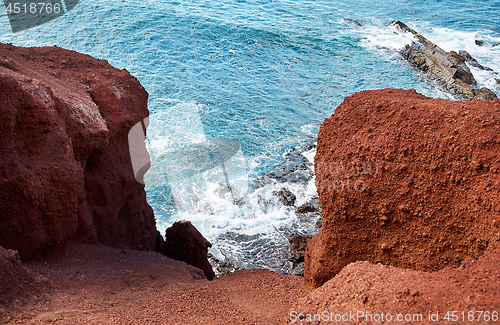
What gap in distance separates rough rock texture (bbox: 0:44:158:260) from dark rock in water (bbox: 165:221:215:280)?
78 cm

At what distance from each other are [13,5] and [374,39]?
2652cm

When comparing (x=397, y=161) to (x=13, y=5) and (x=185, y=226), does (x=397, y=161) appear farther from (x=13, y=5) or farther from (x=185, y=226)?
(x=13, y=5)

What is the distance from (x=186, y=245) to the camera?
11445 millimetres

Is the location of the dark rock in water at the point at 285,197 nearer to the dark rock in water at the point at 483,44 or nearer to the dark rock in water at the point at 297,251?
the dark rock in water at the point at 297,251

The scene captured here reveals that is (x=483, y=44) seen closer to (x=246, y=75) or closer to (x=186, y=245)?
(x=246, y=75)

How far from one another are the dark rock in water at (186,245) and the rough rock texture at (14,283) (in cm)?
534

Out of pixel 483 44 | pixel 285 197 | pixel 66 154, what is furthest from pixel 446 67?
pixel 66 154

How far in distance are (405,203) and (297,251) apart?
715 cm

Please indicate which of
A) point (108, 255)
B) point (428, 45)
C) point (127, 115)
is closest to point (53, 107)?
point (127, 115)

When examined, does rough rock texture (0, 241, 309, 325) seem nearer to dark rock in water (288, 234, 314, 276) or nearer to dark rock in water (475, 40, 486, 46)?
dark rock in water (288, 234, 314, 276)

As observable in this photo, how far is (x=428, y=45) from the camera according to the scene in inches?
1083

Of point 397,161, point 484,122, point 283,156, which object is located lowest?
point 283,156

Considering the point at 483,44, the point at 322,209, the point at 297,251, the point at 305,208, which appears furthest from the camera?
the point at 483,44

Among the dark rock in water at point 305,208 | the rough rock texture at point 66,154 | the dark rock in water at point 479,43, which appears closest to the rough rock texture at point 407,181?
the rough rock texture at point 66,154
